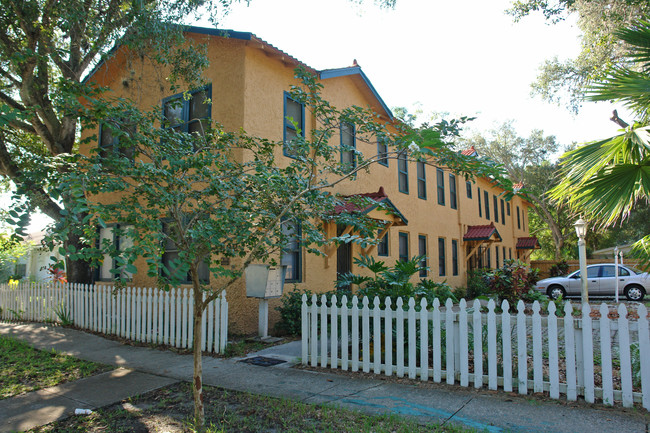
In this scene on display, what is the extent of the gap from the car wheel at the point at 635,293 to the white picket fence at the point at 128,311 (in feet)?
59.9

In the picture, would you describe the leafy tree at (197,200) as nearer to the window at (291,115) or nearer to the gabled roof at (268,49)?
the gabled roof at (268,49)

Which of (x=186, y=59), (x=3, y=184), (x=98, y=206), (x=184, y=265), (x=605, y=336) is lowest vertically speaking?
(x=605, y=336)

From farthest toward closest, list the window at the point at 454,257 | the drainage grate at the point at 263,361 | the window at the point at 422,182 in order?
the window at the point at 454,257, the window at the point at 422,182, the drainage grate at the point at 263,361

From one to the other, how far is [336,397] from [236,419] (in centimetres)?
126

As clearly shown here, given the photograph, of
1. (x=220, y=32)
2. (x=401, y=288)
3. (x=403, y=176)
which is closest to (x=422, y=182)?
(x=403, y=176)

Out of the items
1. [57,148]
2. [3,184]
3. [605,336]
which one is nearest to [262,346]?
[605,336]

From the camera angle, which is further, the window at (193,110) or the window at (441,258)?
the window at (441,258)

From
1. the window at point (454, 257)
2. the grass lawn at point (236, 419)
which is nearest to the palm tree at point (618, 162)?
the grass lawn at point (236, 419)

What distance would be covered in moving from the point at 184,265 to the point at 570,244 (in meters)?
47.0

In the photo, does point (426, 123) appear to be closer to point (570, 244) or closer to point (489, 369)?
point (489, 369)

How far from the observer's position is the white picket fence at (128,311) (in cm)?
795

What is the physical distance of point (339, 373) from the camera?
6.37m

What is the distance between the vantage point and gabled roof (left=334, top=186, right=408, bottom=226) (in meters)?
6.14

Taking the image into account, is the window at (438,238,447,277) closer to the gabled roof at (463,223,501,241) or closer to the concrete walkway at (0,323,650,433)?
the gabled roof at (463,223,501,241)
